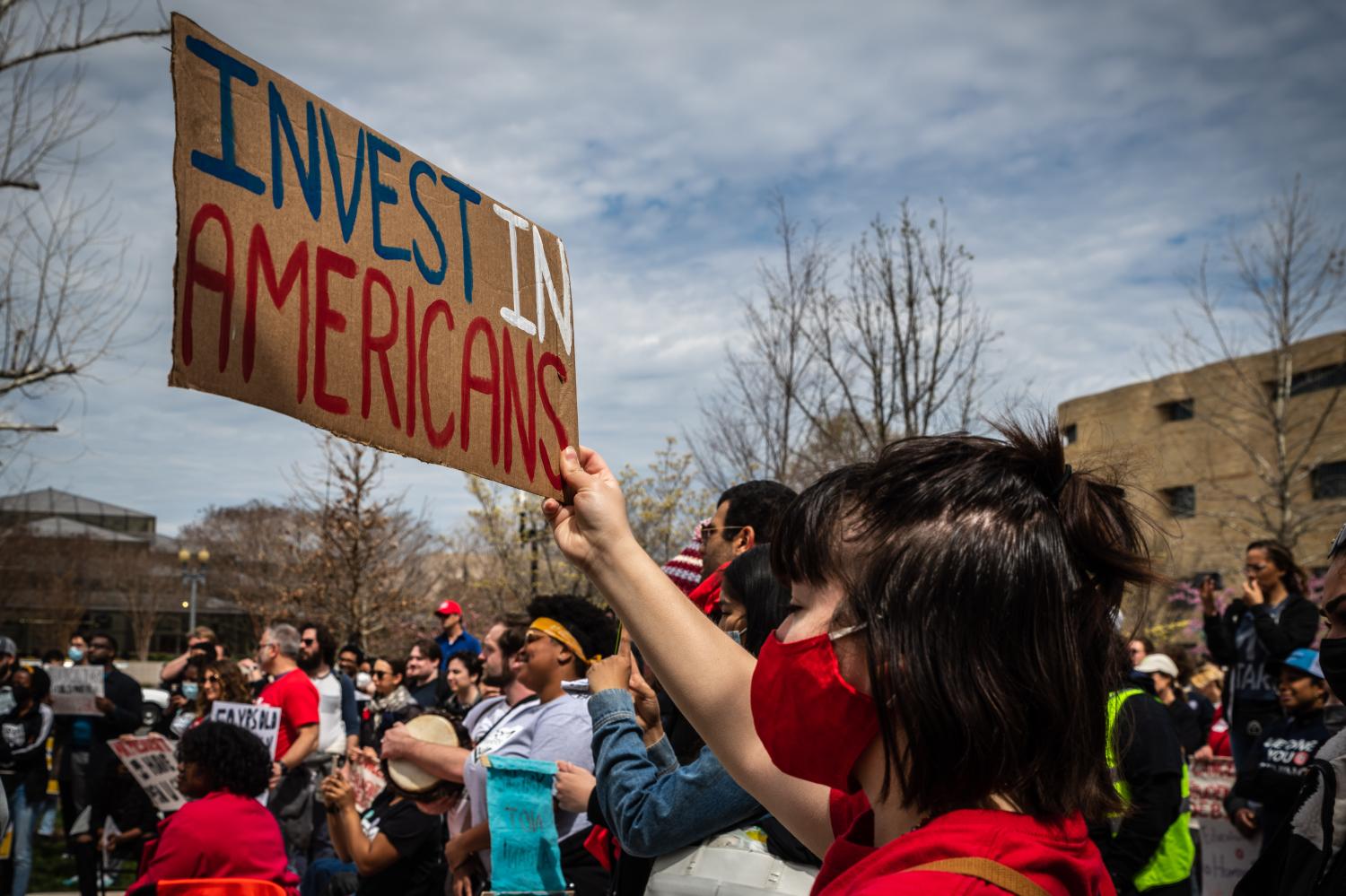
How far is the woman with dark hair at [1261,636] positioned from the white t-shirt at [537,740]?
13.8 feet

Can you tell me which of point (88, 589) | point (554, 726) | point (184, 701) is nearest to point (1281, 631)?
point (554, 726)

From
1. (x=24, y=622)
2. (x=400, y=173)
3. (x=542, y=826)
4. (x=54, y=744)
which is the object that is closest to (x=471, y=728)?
(x=542, y=826)

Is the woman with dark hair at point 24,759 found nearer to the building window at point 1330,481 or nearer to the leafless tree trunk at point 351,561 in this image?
the leafless tree trunk at point 351,561

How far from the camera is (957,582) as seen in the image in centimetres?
144

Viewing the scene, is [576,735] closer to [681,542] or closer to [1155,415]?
[681,542]

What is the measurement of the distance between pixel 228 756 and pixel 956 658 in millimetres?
4830

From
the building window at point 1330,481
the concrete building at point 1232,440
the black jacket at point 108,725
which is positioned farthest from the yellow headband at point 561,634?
the building window at point 1330,481

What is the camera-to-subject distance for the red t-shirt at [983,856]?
1.25 m

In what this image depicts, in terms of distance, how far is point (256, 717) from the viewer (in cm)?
833

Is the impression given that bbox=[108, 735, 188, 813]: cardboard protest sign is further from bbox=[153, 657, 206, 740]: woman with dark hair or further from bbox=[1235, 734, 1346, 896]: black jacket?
bbox=[1235, 734, 1346, 896]: black jacket

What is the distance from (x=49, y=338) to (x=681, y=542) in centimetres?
1509

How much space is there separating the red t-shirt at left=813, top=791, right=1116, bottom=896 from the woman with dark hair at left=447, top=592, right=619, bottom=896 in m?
3.10

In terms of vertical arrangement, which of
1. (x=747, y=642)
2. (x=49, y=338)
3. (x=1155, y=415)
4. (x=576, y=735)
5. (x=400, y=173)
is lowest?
(x=576, y=735)

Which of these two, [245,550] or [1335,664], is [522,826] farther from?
[245,550]
